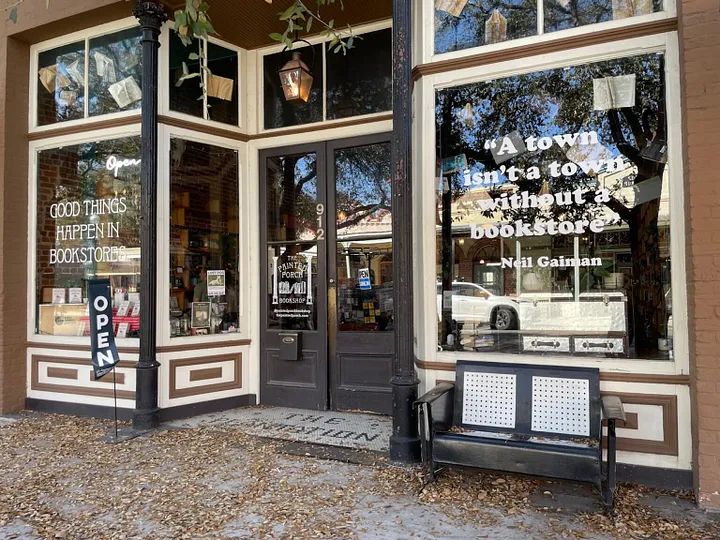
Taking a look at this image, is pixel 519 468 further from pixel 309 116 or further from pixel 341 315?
pixel 309 116

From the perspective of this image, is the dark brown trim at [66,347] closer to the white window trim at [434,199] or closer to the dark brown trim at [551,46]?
the white window trim at [434,199]

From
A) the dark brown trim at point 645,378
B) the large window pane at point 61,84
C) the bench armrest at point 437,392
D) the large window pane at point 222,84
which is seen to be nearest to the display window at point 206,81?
the large window pane at point 222,84

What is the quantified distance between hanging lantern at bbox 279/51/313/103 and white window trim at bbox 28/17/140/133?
1613 mm

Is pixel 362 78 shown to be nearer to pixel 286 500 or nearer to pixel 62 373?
pixel 286 500

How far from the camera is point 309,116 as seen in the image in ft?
20.1

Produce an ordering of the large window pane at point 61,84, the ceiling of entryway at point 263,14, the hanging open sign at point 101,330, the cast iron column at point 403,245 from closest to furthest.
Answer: the cast iron column at point 403,245
the hanging open sign at point 101,330
the ceiling of entryway at point 263,14
the large window pane at point 61,84

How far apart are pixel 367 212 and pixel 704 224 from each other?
3210 millimetres

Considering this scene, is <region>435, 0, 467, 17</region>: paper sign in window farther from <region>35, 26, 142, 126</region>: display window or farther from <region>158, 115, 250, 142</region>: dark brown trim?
<region>35, 26, 142, 126</region>: display window

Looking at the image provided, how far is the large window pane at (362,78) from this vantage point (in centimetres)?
582

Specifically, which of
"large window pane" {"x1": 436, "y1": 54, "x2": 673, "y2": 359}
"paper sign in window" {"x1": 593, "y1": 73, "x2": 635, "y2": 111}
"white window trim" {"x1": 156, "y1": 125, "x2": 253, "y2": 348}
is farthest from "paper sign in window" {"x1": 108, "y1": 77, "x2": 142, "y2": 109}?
"paper sign in window" {"x1": 593, "y1": 73, "x2": 635, "y2": 111}

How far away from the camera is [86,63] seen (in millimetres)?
6234

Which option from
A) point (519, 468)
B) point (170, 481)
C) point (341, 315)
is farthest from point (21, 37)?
point (519, 468)

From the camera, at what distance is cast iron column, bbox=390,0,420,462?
422cm

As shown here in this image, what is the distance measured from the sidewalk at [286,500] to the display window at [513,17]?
3.33m
